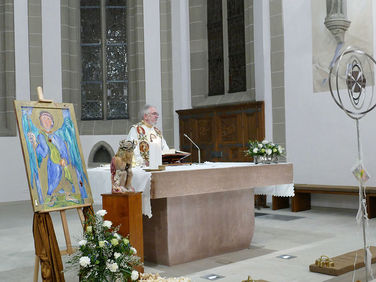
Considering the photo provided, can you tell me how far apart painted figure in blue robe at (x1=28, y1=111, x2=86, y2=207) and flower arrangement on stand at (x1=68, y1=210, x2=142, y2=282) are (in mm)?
761

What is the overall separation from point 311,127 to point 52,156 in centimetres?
646

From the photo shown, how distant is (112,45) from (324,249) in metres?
9.12

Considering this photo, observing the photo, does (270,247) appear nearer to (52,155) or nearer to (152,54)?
(52,155)

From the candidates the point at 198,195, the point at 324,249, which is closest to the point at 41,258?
the point at 198,195

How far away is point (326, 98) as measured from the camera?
9430 mm

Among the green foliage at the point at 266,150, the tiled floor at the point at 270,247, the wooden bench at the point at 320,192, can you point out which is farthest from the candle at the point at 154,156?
the wooden bench at the point at 320,192

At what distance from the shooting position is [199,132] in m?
12.2

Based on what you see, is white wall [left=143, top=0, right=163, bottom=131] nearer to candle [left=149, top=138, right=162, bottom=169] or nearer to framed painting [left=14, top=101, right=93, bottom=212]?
candle [left=149, top=138, right=162, bottom=169]

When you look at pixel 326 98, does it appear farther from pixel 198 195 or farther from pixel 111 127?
pixel 111 127

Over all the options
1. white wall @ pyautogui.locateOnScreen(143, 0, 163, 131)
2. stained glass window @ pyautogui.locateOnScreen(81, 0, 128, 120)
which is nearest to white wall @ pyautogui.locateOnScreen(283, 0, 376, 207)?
white wall @ pyautogui.locateOnScreen(143, 0, 163, 131)

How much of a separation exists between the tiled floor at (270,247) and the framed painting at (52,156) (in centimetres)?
70

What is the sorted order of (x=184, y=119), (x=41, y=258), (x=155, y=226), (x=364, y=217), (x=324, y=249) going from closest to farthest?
1. (x=364, y=217)
2. (x=41, y=258)
3. (x=155, y=226)
4. (x=324, y=249)
5. (x=184, y=119)

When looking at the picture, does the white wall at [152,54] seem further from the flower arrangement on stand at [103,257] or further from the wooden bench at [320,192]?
the flower arrangement on stand at [103,257]

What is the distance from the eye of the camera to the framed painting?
432 centimetres
